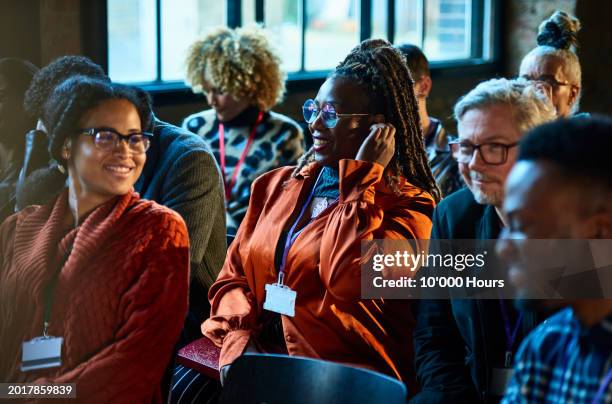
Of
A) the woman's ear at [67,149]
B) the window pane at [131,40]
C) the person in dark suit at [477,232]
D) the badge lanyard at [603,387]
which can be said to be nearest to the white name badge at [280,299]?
the person in dark suit at [477,232]

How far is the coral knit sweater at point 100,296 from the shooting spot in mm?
2127

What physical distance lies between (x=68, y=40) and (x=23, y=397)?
2395 mm

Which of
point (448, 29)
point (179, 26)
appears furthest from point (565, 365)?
point (448, 29)

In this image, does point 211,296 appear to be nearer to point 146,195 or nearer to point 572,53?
point 146,195

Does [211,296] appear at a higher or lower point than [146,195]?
lower

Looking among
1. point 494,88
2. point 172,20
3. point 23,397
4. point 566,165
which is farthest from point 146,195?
point 172,20

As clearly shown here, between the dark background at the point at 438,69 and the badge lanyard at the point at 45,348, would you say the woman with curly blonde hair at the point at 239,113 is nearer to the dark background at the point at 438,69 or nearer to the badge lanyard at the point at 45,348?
the dark background at the point at 438,69

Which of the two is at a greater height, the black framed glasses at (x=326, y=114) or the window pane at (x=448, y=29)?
the window pane at (x=448, y=29)

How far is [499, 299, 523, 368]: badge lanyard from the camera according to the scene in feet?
7.35

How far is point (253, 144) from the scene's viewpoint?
4648 millimetres

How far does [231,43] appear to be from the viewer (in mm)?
4676

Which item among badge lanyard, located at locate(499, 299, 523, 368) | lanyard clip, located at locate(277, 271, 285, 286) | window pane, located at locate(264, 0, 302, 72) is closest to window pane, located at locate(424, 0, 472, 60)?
window pane, located at locate(264, 0, 302, 72)

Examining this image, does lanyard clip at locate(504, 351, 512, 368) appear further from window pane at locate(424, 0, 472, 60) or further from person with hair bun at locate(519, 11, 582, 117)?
window pane at locate(424, 0, 472, 60)

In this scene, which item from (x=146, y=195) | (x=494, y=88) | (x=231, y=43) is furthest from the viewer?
(x=231, y=43)
